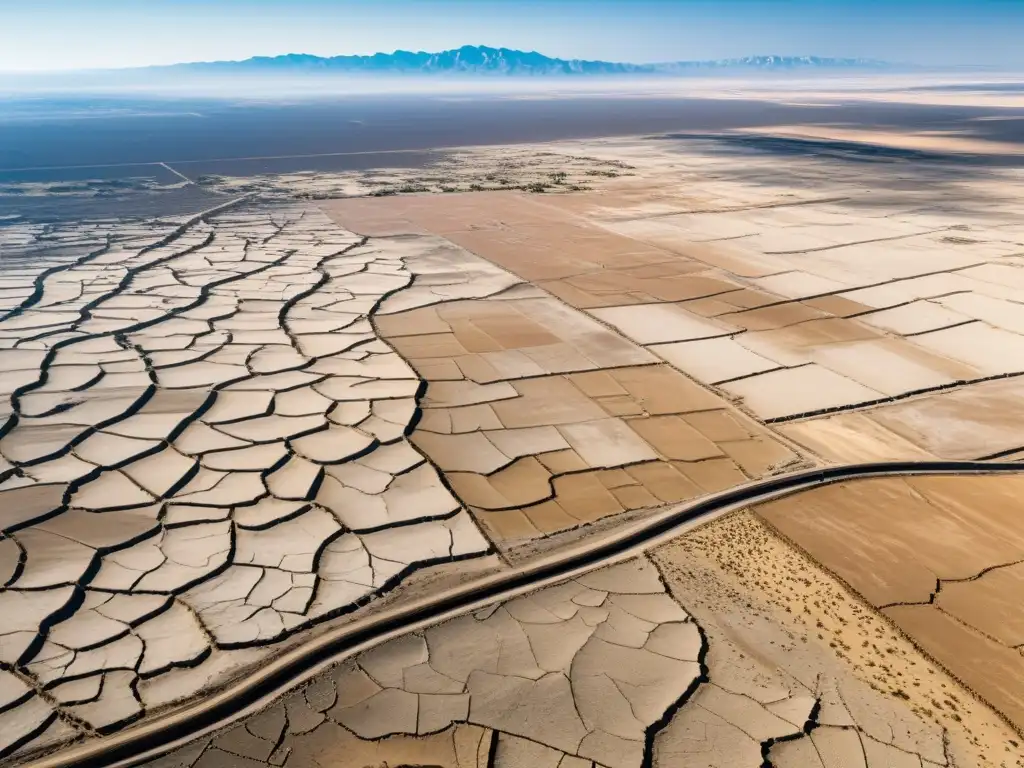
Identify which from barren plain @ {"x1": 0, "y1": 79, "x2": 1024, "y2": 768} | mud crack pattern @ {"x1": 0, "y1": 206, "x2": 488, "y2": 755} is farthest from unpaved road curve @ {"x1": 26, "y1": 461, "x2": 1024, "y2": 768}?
mud crack pattern @ {"x1": 0, "y1": 206, "x2": 488, "y2": 755}

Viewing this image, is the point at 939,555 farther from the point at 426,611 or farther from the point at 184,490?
the point at 184,490

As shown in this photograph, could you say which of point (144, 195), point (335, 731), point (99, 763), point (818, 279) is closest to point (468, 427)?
point (335, 731)

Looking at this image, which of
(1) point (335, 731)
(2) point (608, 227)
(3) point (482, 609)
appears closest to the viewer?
(1) point (335, 731)

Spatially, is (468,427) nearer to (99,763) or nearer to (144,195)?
(99,763)

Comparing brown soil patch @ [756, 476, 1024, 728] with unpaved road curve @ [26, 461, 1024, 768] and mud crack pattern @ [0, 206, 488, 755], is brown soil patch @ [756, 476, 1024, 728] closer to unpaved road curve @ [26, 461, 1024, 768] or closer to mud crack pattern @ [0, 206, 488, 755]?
unpaved road curve @ [26, 461, 1024, 768]

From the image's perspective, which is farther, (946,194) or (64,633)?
(946,194)

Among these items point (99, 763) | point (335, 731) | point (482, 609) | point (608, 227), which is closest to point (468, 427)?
point (482, 609)

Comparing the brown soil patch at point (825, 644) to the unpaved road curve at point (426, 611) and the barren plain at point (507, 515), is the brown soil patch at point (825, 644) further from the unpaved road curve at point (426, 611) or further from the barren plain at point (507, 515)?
the unpaved road curve at point (426, 611)

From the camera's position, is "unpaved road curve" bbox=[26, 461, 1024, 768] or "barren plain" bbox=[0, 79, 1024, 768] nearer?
"unpaved road curve" bbox=[26, 461, 1024, 768]

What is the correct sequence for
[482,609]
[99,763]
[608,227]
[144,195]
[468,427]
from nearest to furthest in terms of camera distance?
[99,763], [482,609], [468,427], [608,227], [144,195]
